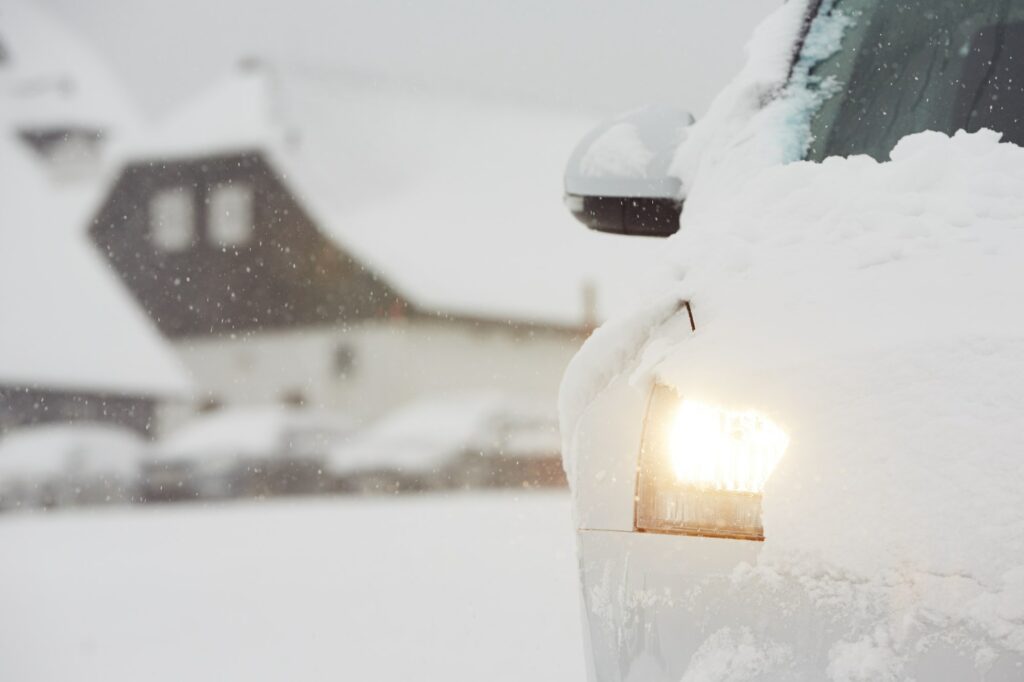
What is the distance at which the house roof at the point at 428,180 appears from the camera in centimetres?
4112

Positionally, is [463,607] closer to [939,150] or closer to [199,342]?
[939,150]

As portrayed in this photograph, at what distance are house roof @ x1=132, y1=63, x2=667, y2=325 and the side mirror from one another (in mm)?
36476

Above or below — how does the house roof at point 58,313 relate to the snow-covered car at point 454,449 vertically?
above

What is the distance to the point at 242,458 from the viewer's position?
25703 mm

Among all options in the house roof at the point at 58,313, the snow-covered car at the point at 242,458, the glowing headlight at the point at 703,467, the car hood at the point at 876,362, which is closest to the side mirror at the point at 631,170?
the car hood at the point at 876,362

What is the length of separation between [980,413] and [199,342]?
42868 mm

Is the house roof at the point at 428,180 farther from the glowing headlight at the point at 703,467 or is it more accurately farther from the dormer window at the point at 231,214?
the glowing headlight at the point at 703,467

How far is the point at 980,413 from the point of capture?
63.2 inches

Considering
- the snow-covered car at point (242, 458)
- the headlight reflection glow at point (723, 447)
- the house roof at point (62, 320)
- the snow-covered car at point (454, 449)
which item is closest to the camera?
the headlight reflection glow at point (723, 447)

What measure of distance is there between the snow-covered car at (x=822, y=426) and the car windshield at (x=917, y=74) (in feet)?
0.05

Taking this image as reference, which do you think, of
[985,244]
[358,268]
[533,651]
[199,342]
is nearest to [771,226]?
[985,244]

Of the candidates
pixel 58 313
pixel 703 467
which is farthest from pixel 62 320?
pixel 703 467

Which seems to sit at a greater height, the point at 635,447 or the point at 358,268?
the point at 358,268

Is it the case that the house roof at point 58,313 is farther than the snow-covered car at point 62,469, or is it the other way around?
the house roof at point 58,313
